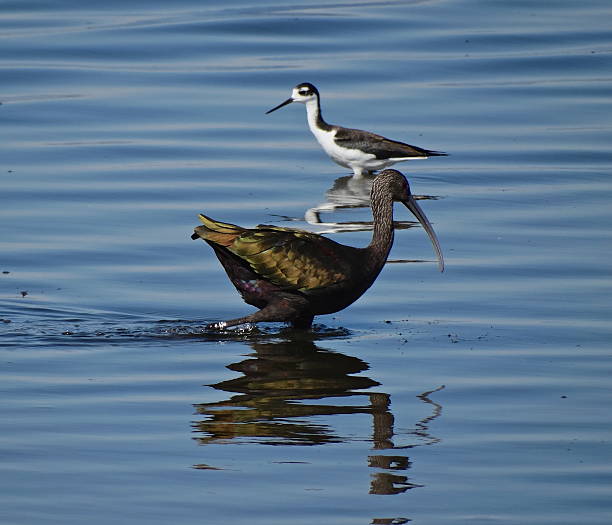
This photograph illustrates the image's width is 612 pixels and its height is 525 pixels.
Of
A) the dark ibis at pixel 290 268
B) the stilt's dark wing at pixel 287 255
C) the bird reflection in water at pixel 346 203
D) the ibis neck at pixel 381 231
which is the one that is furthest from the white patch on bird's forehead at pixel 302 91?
the stilt's dark wing at pixel 287 255

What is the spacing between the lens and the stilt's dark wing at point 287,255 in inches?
420

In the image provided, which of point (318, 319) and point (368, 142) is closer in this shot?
point (318, 319)

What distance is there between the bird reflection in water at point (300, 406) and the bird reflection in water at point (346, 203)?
12.8 feet

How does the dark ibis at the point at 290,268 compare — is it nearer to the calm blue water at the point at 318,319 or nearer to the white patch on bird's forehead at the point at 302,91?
the calm blue water at the point at 318,319

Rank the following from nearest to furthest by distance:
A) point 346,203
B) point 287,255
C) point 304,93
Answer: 1. point 287,255
2. point 346,203
3. point 304,93

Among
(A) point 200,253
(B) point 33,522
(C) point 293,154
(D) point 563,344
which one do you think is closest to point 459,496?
(B) point 33,522

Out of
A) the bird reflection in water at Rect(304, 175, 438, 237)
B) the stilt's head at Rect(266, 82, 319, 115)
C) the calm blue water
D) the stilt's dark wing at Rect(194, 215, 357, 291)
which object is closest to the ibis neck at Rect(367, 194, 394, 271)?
the stilt's dark wing at Rect(194, 215, 357, 291)

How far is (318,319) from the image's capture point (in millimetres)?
11633

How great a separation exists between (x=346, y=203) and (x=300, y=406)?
7.42 m

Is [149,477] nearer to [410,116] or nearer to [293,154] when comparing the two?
[293,154]

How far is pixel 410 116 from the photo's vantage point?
19.4 m

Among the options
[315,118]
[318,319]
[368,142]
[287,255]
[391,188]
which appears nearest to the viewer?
[287,255]

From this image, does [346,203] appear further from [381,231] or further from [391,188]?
[381,231]

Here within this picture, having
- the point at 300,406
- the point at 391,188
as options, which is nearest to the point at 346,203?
the point at 391,188
